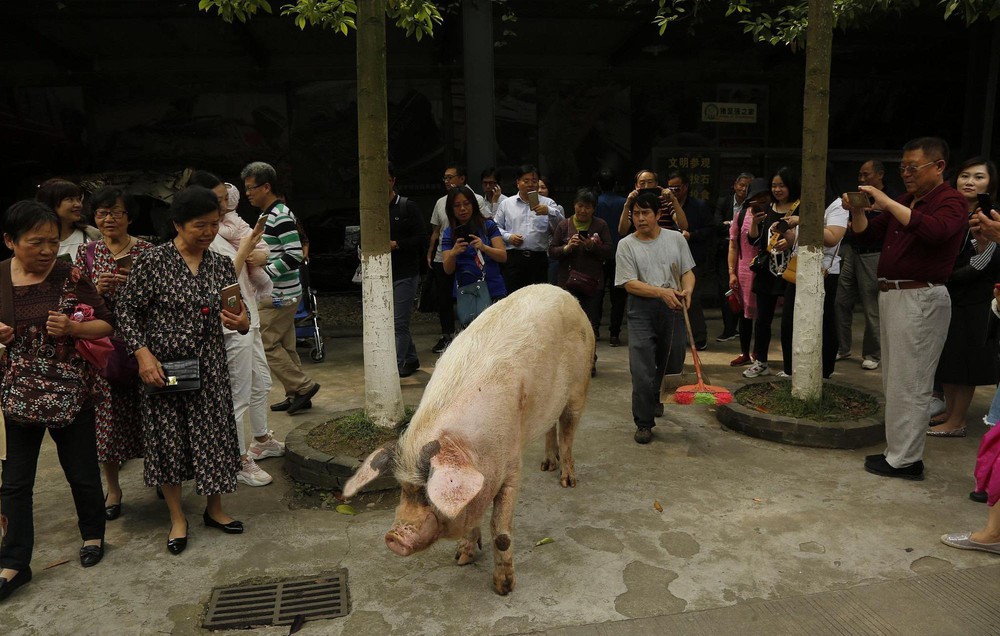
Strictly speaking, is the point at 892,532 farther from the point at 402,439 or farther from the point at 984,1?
the point at 984,1

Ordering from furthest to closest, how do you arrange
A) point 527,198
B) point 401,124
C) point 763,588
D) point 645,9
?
point 401,124 → point 645,9 → point 527,198 → point 763,588

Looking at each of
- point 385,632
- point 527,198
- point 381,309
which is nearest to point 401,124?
point 527,198

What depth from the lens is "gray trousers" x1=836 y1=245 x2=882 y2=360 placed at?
706 cm

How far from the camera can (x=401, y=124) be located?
15500mm

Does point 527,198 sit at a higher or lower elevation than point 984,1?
lower

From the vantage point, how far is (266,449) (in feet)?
16.7

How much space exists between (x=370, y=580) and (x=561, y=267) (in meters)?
4.17

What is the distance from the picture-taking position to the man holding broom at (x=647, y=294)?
5242mm

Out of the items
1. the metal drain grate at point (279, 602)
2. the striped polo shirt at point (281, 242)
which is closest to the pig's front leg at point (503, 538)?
the metal drain grate at point (279, 602)

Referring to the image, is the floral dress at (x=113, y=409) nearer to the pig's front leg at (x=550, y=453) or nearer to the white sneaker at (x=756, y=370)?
the pig's front leg at (x=550, y=453)

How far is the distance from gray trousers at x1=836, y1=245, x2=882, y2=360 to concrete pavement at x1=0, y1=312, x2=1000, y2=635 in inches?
86.5

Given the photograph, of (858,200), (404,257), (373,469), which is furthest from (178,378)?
(858,200)

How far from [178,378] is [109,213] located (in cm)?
114

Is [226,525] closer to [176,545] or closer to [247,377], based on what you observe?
[176,545]
